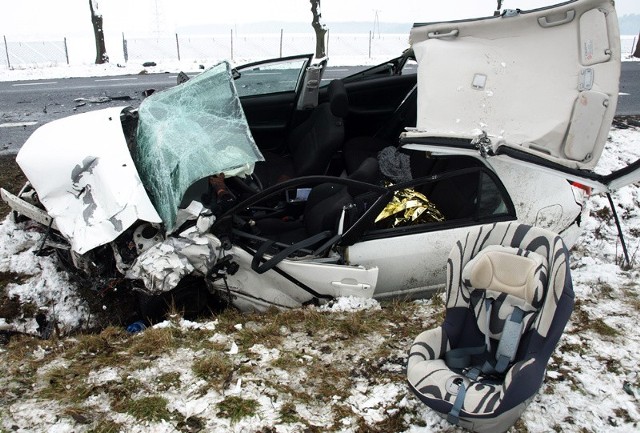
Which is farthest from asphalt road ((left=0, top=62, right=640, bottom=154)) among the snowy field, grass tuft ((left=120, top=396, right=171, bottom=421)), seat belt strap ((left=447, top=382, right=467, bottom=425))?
seat belt strap ((left=447, top=382, right=467, bottom=425))

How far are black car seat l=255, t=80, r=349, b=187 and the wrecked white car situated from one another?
0.43 metres

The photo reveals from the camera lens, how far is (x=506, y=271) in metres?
2.62

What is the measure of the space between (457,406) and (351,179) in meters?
1.84

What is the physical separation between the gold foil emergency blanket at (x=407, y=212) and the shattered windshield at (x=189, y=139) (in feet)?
3.53

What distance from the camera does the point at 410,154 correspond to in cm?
467

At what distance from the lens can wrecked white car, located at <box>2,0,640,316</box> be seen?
133 inches

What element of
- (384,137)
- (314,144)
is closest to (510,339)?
(314,144)

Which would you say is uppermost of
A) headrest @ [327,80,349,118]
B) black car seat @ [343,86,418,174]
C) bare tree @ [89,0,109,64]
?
bare tree @ [89,0,109,64]

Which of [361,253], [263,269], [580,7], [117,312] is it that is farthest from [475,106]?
[117,312]

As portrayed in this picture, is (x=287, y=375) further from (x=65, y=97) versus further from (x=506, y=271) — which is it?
(x=65, y=97)

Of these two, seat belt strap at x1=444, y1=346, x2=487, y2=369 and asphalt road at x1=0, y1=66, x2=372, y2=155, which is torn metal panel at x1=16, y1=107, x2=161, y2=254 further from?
asphalt road at x1=0, y1=66, x2=372, y2=155

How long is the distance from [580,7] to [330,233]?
2.40m

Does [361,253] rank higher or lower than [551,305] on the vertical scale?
lower

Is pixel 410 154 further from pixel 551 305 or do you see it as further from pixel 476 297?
pixel 551 305
